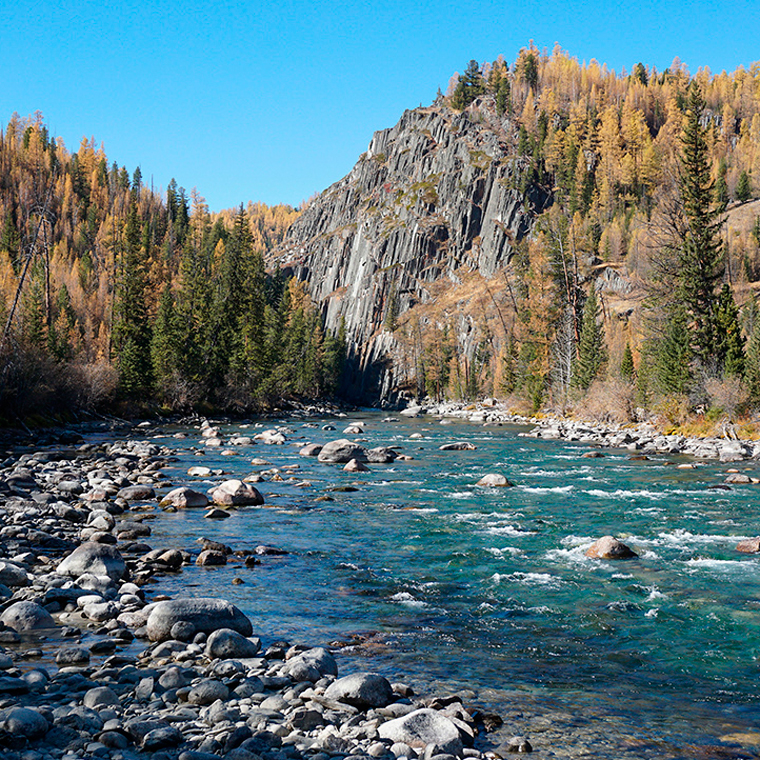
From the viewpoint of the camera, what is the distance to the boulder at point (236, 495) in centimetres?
1814

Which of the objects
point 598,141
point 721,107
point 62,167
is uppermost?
point 721,107

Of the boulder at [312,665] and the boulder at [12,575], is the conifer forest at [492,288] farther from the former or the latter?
the boulder at [312,665]

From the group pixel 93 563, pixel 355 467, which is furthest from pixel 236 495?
pixel 355 467

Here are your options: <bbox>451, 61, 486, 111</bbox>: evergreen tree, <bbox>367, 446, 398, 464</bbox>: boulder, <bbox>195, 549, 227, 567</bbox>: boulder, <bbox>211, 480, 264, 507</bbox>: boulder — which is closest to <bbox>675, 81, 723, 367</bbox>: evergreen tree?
<bbox>367, 446, 398, 464</bbox>: boulder

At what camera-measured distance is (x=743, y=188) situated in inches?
5079

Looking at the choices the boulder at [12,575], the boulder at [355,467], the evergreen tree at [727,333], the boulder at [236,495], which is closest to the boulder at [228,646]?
the boulder at [12,575]

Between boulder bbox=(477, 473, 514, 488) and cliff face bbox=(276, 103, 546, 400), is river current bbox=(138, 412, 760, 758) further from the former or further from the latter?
cliff face bbox=(276, 103, 546, 400)

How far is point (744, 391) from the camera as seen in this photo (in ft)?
110

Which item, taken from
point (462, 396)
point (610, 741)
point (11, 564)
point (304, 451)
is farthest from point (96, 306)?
point (610, 741)

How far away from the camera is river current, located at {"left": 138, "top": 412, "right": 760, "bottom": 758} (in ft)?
22.0

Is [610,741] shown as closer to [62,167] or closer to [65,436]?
[65,436]

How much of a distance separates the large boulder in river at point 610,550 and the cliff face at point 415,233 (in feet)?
374

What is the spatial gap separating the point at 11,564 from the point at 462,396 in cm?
8738

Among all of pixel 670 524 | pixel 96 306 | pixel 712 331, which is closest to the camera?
pixel 670 524
